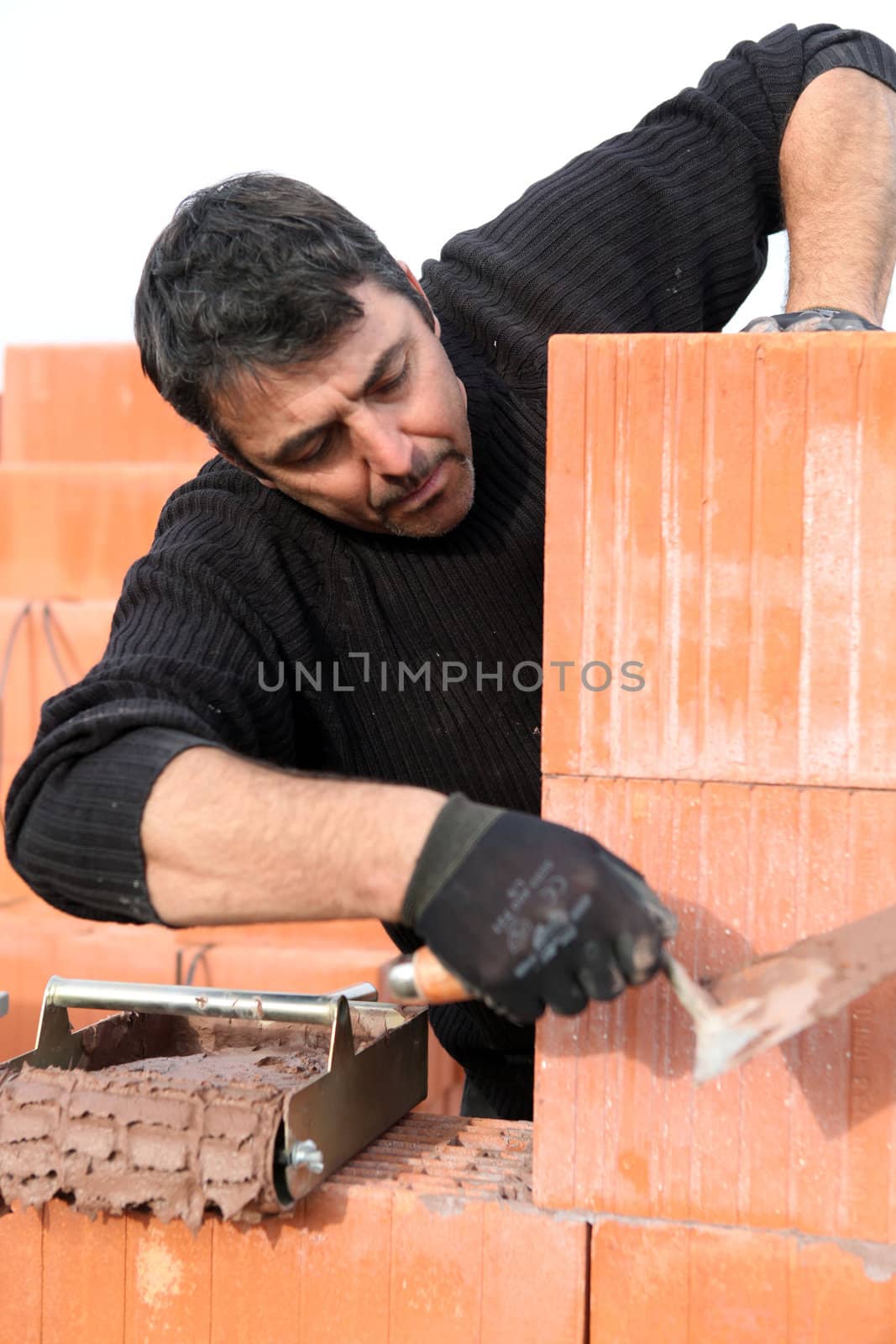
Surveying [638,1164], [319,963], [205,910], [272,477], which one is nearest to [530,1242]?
[638,1164]

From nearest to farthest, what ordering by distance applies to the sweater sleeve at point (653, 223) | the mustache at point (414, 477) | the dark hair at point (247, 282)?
the dark hair at point (247, 282) < the mustache at point (414, 477) < the sweater sleeve at point (653, 223)

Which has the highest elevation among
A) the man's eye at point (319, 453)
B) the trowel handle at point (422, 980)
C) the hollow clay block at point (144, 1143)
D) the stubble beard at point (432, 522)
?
the man's eye at point (319, 453)

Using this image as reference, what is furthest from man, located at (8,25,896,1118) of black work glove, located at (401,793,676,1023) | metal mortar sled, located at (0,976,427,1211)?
metal mortar sled, located at (0,976,427,1211)

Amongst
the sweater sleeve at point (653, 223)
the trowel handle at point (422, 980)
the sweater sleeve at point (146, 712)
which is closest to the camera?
the trowel handle at point (422, 980)

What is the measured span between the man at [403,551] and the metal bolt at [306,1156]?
22 cm

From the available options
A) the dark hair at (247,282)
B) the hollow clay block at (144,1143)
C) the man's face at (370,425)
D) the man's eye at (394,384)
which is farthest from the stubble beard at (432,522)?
the hollow clay block at (144,1143)

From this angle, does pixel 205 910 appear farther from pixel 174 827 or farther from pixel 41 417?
pixel 41 417

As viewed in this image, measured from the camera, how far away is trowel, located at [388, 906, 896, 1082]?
41.3 inches

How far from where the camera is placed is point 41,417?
7.11 meters

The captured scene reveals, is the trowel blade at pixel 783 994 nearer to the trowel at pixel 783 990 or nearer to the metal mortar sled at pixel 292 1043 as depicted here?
the trowel at pixel 783 990

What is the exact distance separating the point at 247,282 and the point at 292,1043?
98 centimetres

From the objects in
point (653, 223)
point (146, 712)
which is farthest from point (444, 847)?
point (653, 223)

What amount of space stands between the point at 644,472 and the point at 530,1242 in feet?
2.54

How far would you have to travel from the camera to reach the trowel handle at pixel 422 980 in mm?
1164
